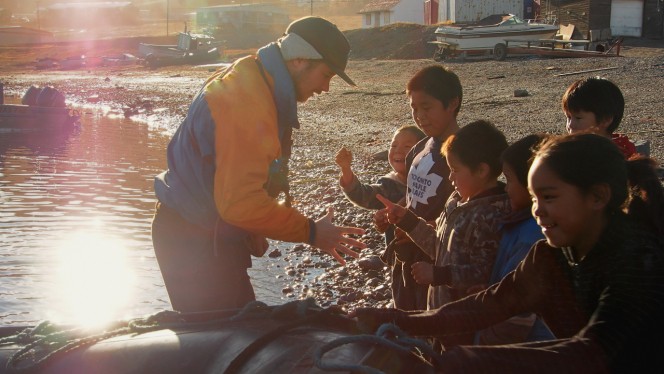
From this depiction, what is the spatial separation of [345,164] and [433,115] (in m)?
0.56

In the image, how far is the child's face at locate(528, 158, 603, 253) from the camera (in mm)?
2354

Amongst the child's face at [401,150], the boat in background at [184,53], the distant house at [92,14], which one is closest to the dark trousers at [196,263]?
the child's face at [401,150]

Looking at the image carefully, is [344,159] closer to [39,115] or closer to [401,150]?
[401,150]

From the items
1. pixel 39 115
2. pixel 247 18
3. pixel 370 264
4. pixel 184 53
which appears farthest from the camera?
pixel 247 18

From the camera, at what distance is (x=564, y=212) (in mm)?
2381

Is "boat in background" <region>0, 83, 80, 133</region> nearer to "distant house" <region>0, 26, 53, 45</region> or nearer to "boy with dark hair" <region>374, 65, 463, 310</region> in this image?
"boy with dark hair" <region>374, 65, 463, 310</region>

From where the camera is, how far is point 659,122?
12.5 metres

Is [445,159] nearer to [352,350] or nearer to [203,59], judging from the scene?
[352,350]

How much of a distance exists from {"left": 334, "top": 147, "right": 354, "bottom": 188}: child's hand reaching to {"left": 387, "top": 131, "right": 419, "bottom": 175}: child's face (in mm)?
372

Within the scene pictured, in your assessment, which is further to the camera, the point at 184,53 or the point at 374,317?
the point at 184,53

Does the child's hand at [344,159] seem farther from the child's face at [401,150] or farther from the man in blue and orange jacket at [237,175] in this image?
the man in blue and orange jacket at [237,175]

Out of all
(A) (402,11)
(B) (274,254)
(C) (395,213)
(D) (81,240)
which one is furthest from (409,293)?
(A) (402,11)

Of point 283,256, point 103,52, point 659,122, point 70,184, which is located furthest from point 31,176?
point 103,52

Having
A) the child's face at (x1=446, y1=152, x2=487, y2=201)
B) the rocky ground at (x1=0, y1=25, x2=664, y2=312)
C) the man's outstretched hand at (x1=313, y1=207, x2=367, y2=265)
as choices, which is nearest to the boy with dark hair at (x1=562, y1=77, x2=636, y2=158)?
the child's face at (x1=446, y1=152, x2=487, y2=201)
